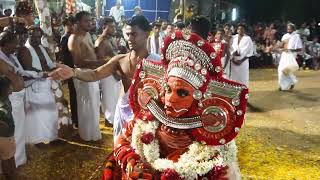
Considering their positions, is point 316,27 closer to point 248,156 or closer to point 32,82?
point 248,156

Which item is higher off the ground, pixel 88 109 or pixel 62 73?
pixel 62 73

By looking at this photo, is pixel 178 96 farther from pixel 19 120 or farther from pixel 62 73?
pixel 19 120

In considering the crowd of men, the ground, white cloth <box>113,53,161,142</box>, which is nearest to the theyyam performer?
the crowd of men

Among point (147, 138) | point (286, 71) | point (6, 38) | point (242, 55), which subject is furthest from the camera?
point (286, 71)

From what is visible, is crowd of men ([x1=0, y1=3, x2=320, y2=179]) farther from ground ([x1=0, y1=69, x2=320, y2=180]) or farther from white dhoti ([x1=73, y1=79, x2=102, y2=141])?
ground ([x1=0, y1=69, x2=320, y2=180])

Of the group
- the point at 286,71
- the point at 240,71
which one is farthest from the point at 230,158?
the point at 286,71

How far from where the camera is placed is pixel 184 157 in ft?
8.11

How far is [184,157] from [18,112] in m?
3.27

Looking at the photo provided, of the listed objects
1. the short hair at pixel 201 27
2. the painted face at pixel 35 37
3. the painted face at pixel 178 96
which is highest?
the short hair at pixel 201 27

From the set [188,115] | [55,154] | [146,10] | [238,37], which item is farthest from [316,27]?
[188,115]

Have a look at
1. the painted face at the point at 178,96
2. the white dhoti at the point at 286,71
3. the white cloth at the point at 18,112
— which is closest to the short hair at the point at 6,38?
the white cloth at the point at 18,112

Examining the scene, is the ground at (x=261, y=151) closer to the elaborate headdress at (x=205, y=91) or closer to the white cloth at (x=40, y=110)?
the white cloth at (x=40, y=110)

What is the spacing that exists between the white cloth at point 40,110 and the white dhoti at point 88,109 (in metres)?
0.48

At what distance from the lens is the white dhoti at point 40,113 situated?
18.5 ft
